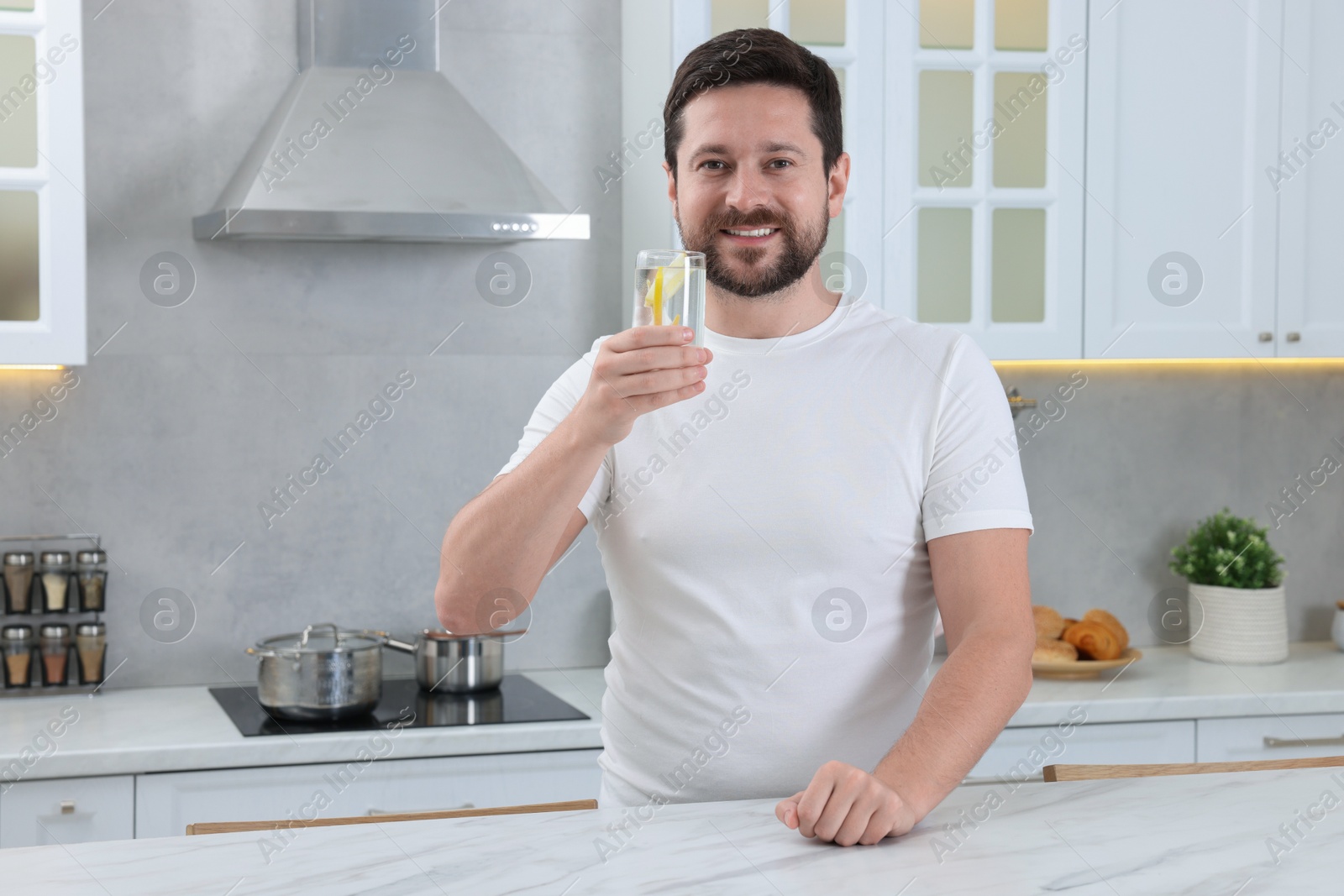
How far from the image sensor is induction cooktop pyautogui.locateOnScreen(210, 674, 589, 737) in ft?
7.32

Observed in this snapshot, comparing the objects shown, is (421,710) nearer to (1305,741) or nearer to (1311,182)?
(1305,741)

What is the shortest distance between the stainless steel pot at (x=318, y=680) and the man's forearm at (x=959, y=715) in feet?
4.22

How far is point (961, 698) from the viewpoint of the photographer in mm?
1228

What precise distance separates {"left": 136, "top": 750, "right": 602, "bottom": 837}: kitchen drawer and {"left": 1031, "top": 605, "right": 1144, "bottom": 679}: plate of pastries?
0.95 metres

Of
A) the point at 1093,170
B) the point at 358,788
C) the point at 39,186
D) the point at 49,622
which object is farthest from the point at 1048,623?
the point at 39,186

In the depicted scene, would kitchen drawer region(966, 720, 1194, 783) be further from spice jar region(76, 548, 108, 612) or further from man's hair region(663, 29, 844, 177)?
spice jar region(76, 548, 108, 612)

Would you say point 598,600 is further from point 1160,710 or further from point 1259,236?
point 1259,236

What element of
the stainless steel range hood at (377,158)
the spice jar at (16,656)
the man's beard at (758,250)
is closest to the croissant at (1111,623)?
the stainless steel range hood at (377,158)

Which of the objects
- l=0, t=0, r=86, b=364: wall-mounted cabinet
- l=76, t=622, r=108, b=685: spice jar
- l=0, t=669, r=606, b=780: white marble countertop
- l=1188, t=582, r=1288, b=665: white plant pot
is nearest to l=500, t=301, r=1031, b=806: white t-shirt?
l=0, t=669, r=606, b=780: white marble countertop

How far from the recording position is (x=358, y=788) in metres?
2.16

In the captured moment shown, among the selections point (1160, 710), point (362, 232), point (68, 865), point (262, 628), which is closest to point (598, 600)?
point (262, 628)

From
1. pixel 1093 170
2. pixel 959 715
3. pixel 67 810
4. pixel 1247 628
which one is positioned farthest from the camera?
pixel 1247 628

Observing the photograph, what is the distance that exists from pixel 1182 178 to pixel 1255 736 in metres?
1.10

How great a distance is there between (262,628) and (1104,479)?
1.90m
